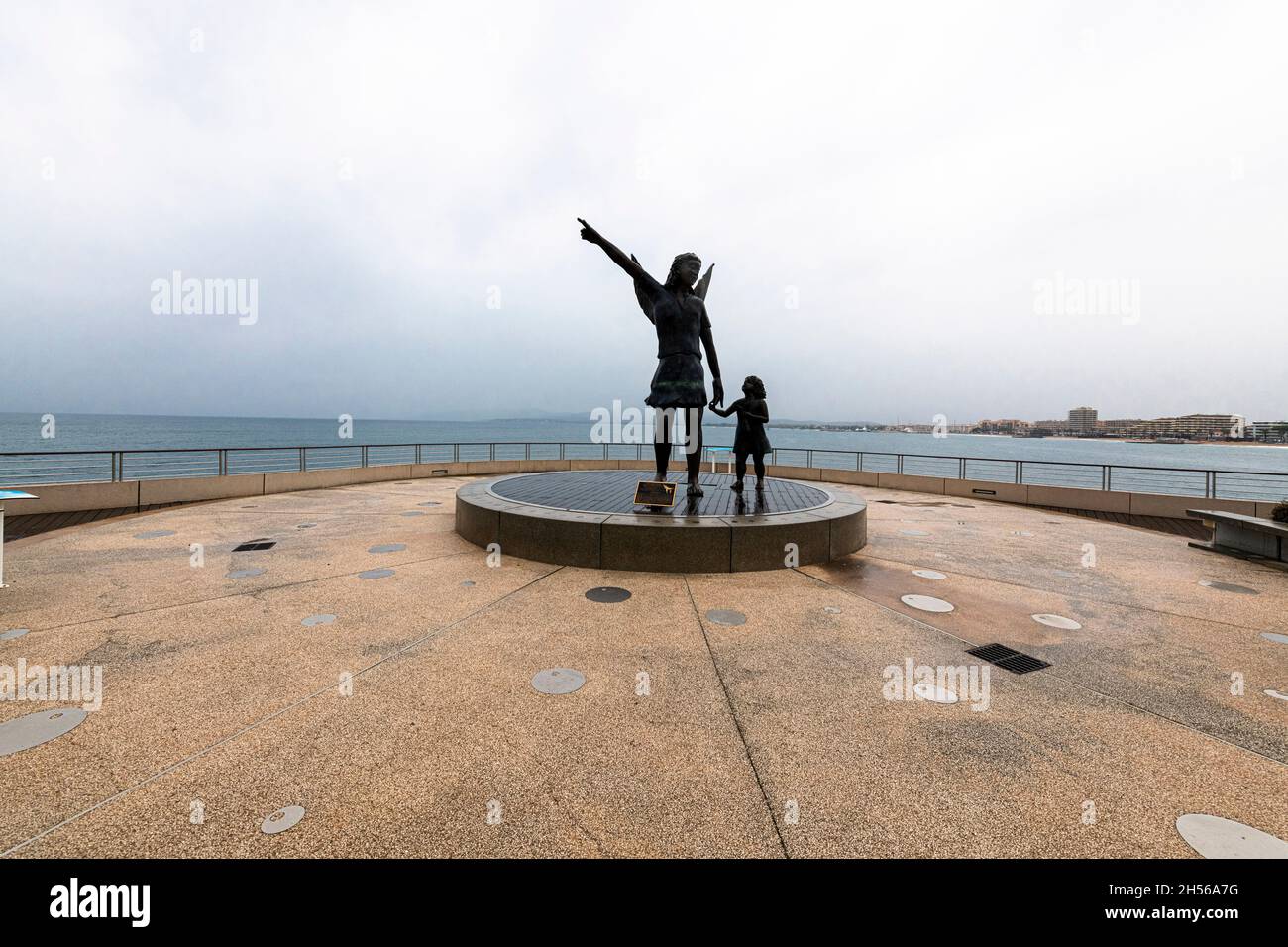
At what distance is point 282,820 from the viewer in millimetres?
2166

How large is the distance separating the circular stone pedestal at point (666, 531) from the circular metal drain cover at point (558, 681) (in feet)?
8.81

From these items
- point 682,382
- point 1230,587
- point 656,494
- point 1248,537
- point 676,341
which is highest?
point 676,341

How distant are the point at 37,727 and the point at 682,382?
272 inches

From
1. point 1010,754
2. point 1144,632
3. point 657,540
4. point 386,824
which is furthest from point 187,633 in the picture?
point 1144,632

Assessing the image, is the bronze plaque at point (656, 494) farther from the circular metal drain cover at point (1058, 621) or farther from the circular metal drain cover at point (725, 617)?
the circular metal drain cover at point (1058, 621)

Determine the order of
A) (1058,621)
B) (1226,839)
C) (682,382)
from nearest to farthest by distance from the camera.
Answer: (1226,839)
(1058,621)
(682,382)

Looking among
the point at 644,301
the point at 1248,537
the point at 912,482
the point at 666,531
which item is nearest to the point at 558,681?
the point at 666,531

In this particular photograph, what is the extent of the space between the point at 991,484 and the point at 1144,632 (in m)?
10.7

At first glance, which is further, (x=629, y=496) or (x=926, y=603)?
(x=629, y=496)

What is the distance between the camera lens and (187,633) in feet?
13.6

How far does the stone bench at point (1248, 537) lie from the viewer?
7004mm

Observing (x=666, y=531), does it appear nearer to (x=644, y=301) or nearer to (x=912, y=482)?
(x=644, y=301)

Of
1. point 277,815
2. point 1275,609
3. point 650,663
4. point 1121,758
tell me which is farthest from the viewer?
point 1275,609
